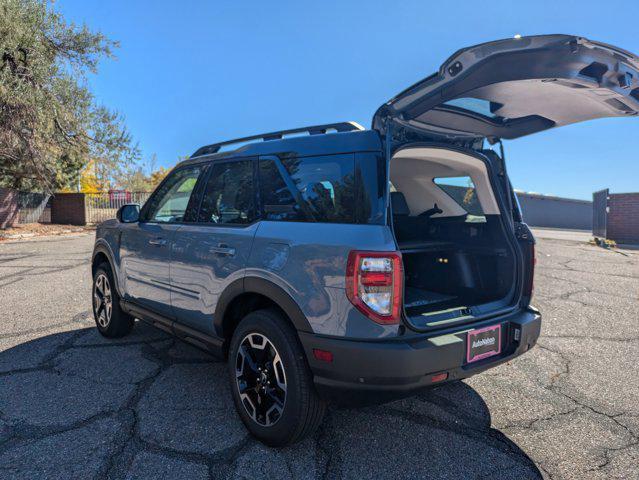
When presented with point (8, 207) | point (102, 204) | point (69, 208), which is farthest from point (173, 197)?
point (102, 204)

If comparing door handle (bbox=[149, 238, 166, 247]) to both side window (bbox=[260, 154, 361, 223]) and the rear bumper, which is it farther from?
the rear bumper

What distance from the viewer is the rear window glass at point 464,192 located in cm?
343

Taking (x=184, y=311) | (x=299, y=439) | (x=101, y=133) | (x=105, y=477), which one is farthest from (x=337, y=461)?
(x=101, y=133)

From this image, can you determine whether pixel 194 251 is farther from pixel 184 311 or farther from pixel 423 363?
pixel 423 363

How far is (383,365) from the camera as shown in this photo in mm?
2064

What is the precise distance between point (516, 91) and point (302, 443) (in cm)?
248

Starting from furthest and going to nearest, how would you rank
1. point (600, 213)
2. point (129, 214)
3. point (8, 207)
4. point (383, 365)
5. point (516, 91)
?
1. point (8, 207)
2. point (600, 213)
3. point (129, 214)
4. point (516, 91)
5. point (383, 365)

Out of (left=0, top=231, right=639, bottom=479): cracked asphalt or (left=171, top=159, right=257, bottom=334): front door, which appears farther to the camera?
(left=171, top=159, right=257, bottom=334): front door

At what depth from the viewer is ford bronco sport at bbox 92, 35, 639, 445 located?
6.91ft

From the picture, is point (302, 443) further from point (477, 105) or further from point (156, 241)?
point (477, 105)

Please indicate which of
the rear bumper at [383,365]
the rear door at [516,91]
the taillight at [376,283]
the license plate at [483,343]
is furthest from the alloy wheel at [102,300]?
the license plate at [483,343]

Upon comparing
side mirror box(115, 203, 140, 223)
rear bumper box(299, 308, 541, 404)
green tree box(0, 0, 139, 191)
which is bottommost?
rear bumper box(299, 308, 541, 404)

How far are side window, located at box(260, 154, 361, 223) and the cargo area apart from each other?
628 mm

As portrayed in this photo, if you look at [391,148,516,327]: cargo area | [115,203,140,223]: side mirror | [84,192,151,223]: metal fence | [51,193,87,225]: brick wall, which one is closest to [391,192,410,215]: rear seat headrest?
[391,148,516,327]: cargo area
